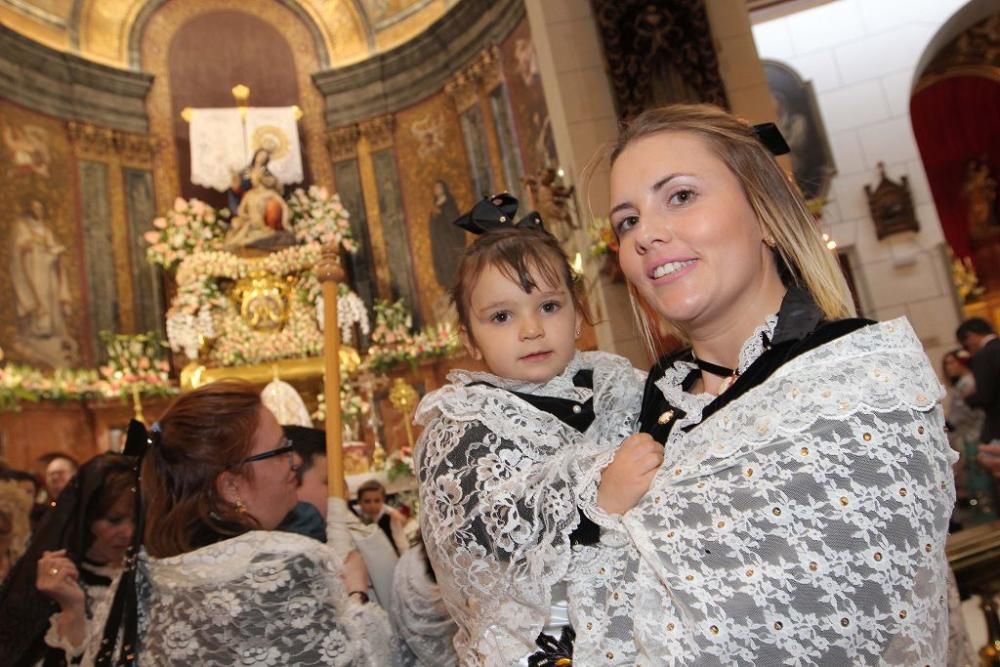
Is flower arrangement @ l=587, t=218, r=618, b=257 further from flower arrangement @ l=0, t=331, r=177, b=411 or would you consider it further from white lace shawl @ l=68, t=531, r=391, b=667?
flower arrangement @ l=0, t=331, r=177, b=411

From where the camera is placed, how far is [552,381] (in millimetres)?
1684

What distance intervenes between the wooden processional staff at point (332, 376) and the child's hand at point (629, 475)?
49.1 inches

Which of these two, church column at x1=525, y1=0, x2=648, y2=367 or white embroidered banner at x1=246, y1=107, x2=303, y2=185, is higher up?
white embroidered banner at x1=246, y1=107, x2=303, y2=185

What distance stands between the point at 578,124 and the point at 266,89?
6680mm

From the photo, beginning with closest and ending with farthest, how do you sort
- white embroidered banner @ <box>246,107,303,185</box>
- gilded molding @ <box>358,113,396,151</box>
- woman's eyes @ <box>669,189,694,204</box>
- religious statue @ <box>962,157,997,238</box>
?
woman's eyes @ <box>669,189,694,204</box> → white embroidered banner @ <box>246,107,303,185</box> → gilded molding @ <box>358,113,396,151</box> → religious statue @ <box>962,157,997,238</box>

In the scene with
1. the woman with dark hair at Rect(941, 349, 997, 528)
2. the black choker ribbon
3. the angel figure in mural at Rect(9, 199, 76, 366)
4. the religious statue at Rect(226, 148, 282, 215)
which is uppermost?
the religious statue at Rect(226, 148, 282, 215)

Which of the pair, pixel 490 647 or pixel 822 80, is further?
pixel 822 80

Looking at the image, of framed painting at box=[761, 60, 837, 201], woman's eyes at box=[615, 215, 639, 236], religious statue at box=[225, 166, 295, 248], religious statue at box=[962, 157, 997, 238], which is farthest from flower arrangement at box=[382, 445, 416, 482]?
religious statue at box=[962, 157, 997, 238]

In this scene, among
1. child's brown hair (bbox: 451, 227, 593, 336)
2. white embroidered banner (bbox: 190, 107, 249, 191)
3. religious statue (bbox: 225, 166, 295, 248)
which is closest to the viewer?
child's brown hair (bbox: 451, 227, 593, 336)

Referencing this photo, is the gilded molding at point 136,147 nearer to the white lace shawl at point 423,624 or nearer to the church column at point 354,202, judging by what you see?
the church column at point 354,202

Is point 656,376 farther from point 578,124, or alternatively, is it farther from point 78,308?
point 78,308

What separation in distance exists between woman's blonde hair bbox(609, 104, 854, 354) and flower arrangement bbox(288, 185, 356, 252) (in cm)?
869

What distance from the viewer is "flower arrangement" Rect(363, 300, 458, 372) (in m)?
9.66

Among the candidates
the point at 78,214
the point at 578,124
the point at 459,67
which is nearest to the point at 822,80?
the point at 459,67
